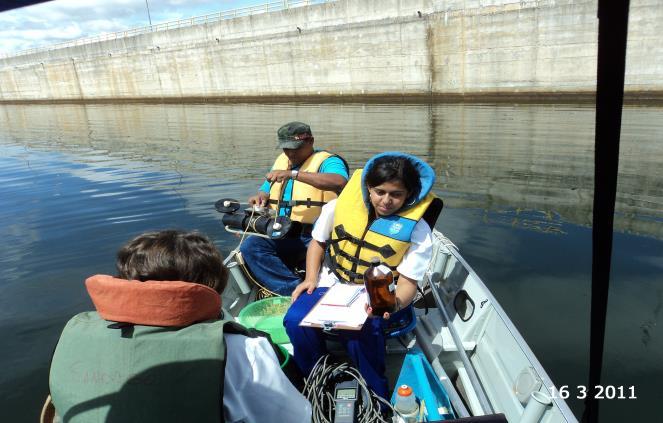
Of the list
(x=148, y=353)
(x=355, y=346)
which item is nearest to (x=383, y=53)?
(x=355, y=346)

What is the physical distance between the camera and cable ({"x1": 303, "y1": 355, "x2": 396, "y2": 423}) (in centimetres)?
233

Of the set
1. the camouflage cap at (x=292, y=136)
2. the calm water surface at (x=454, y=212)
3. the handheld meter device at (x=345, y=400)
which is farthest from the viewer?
the calm water surface at (x=454, y=212)

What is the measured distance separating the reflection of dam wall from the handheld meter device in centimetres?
609

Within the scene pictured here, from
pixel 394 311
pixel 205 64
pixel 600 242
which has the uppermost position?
pixel 205 64

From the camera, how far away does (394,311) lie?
259 centimetres

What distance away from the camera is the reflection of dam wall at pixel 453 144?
8.39 m

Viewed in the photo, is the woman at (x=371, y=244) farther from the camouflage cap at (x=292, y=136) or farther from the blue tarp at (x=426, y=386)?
the camouflage cap at (x=292, y=136)

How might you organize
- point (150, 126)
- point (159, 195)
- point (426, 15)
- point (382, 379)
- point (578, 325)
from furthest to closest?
point (426, 15)
point (150, 126)
point (159, 195)
point (578, 325)
point (382, 379)

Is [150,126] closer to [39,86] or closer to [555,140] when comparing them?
[555,140]

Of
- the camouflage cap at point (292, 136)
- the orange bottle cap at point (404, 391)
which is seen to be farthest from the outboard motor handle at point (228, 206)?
the orange bottle cap at point (404, 391)

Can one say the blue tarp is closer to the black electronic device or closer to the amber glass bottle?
the amber glass bottle

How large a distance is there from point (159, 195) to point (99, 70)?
3554cm

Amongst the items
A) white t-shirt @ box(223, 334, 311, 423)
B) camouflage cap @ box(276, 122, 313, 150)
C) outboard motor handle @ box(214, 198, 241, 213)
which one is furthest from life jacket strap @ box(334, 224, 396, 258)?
outboard motor handle @ box(214, 198, 241, 213)

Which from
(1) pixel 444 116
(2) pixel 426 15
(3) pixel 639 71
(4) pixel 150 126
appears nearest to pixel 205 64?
(4) pixel 150 126
